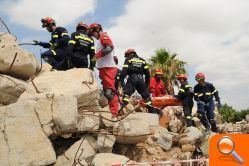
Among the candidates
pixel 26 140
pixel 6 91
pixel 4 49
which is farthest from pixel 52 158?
pixel 4 49

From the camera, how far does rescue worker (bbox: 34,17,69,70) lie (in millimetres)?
8865

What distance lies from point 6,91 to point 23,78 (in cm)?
66

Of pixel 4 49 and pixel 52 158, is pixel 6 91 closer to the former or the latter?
pixel 4 49

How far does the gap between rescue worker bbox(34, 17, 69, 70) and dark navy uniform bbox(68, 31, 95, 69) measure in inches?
17.0

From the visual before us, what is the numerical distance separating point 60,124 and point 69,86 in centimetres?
101

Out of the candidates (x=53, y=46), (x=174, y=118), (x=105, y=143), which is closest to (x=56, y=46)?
(x=53, y=46)

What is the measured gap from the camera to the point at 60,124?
250 inches

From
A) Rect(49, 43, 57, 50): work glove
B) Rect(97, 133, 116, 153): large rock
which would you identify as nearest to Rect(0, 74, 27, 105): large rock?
Rect(97, 133, 116, 153): large rock

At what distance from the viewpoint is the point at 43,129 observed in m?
6.25

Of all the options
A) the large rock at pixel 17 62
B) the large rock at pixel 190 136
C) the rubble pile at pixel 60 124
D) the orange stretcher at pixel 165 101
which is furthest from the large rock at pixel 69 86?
the orange stretcher at pixel 165 101

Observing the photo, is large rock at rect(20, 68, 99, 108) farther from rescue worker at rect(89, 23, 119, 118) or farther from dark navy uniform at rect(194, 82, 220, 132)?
dark navy uniform at rect(194, 82, 220, 132)

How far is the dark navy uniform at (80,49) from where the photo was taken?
27.4 feet

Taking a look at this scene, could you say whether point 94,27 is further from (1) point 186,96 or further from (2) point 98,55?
(1) point 186,96

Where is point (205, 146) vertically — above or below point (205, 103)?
below
